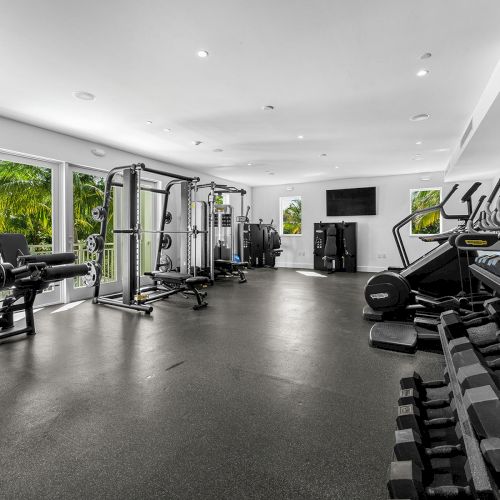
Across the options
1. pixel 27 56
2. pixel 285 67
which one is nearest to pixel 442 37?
pixel 285 67

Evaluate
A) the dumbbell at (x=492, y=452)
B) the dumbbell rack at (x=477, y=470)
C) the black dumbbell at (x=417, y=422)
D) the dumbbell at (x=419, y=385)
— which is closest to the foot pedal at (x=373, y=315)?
the dumbbell at (x=419, y=385)

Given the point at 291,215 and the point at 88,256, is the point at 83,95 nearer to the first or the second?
the point at 88,256

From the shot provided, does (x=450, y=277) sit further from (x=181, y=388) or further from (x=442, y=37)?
(x=181, y=388)

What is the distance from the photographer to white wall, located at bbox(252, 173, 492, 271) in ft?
27.8

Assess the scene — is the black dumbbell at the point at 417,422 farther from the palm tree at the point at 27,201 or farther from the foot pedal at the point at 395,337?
the palm tree at the point at 27,201

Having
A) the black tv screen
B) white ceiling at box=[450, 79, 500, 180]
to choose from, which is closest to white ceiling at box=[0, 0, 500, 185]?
white ceiling at box=[450, 79, 500, 180]

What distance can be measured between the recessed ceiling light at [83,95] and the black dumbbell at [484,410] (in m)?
4.22

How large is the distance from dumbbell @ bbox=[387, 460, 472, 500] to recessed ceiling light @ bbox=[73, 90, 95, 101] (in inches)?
166

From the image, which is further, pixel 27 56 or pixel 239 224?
pixel 239 224

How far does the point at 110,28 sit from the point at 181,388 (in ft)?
8.84

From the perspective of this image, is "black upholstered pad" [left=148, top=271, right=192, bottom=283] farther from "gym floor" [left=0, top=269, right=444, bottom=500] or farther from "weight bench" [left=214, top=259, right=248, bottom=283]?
"weight bench" [left=214, top=259, right=248, bottom=283]

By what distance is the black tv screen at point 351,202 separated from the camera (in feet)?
29.3

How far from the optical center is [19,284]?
308 cm

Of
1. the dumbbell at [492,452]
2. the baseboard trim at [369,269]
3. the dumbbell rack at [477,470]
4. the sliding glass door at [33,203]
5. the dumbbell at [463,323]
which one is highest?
the sliding glass door at [33,203]
